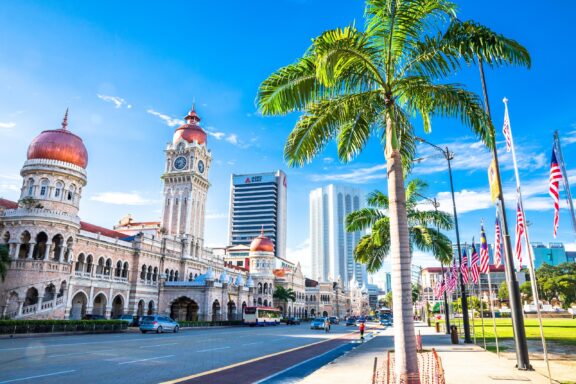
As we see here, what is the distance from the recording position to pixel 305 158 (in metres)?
11.9

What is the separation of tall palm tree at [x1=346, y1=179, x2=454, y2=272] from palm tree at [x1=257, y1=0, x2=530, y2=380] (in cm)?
1529

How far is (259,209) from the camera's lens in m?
159

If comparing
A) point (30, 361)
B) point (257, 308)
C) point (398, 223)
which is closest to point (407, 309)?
point (398, 223)

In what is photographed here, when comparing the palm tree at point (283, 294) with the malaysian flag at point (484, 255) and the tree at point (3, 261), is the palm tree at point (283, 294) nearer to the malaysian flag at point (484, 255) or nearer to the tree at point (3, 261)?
the tree at point (3, 261)

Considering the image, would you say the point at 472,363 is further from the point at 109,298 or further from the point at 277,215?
the point at 277,215

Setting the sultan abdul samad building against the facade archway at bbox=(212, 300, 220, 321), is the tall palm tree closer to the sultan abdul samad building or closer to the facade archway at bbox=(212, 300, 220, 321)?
the sultan abdul samad building

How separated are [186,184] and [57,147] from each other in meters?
28.6

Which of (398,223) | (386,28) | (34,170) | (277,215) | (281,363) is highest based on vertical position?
(277,215)

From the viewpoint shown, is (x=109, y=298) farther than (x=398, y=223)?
A: Yes

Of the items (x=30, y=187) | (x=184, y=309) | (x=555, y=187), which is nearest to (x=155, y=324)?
(x=30, y=187)

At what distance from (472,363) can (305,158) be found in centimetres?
984

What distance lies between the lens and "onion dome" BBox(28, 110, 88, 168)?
39.9m

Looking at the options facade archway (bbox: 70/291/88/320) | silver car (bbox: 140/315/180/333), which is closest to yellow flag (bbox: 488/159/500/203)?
silver car (bbox: 140/315/180/333)

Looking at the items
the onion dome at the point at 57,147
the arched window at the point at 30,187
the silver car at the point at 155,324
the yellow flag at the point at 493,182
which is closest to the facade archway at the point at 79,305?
the arched window at the point at 30,187
